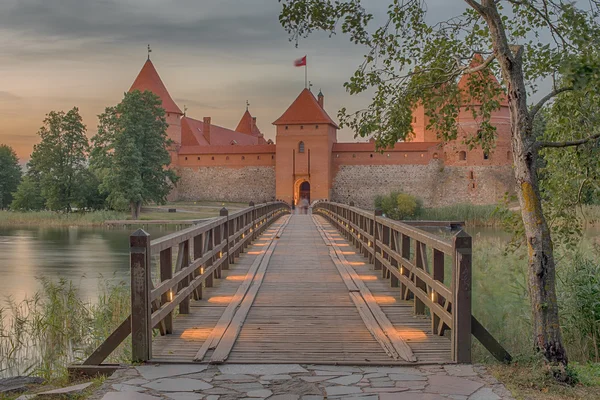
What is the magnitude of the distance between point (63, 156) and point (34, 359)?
33161 millimetres

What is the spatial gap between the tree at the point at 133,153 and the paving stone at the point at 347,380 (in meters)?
31.3

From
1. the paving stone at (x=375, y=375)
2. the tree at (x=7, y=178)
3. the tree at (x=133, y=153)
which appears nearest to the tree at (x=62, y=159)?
the tree at (x=133, y=153)

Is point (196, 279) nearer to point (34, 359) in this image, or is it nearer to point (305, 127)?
point (34, 359)

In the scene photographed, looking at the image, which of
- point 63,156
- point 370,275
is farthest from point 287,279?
point 63,156

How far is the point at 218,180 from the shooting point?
49250 millimetres

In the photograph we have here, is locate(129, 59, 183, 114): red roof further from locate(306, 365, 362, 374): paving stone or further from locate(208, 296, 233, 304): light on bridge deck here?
locate(306, 365, 362, 374): paving stone

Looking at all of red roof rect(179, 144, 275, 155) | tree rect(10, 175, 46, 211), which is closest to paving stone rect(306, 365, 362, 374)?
tree rect(10, 175, 46, 211)

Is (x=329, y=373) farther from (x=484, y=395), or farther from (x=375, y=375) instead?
(x=484, y=395)

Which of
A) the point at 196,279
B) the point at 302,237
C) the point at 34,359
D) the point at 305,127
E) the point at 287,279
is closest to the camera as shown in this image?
the point at 196,279

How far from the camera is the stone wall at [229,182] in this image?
4903cm

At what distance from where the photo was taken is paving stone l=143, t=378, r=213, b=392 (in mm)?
3670

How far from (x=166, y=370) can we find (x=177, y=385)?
347 millimetres

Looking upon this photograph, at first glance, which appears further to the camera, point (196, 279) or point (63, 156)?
point (63, 156)

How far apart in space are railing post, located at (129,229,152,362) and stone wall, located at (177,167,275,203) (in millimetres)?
44609
